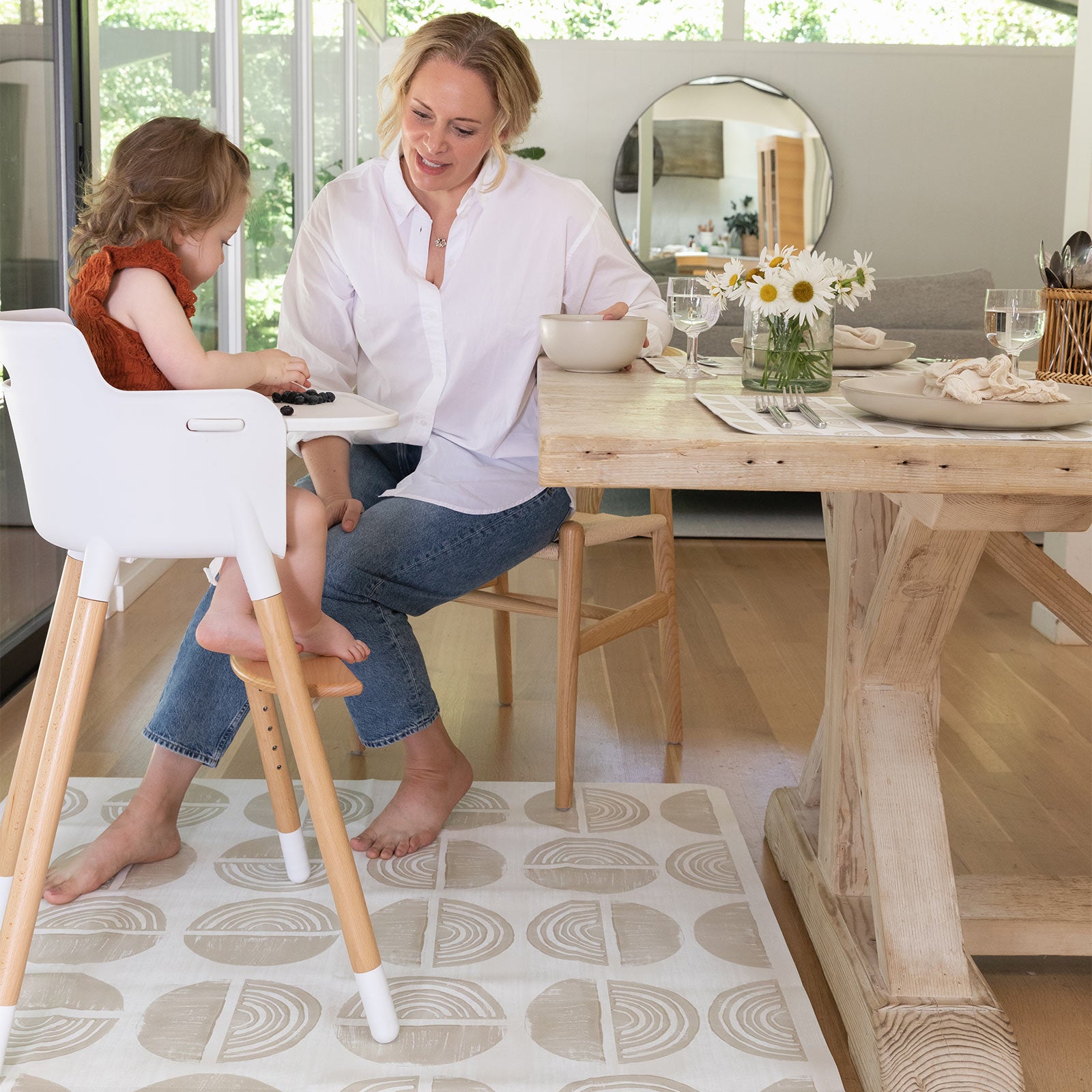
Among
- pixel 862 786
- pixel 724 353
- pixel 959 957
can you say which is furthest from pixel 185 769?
pixel 724 353

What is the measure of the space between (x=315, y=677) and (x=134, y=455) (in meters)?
0.33

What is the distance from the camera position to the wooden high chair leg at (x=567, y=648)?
6.59 feet

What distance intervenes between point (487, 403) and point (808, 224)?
5.72 m

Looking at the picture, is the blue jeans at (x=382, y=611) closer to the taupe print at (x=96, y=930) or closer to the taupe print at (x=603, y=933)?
the taupe print at (x=96, y=930)

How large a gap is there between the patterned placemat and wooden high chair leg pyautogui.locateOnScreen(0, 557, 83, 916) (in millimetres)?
770

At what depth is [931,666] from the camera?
1.48 meters

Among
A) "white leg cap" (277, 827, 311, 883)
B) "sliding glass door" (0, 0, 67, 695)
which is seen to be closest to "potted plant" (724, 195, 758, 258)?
"sliding glass door" (0, 0, 67, 695)

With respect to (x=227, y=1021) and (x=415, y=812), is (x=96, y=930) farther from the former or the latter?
(x=415, y=812)

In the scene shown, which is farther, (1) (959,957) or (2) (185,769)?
(2) (185,769)

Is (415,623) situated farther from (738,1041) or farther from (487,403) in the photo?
(738,1041)

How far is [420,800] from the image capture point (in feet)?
6.15

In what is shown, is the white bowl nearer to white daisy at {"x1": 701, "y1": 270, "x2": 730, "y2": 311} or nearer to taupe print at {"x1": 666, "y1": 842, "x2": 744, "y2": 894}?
white daisy at {"x1": 701, "y1": 270, "x2": 730, "y2": 311}

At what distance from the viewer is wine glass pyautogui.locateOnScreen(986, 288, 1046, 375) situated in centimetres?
137

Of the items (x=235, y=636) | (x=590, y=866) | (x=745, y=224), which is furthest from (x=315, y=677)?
(x=745, y=224)
